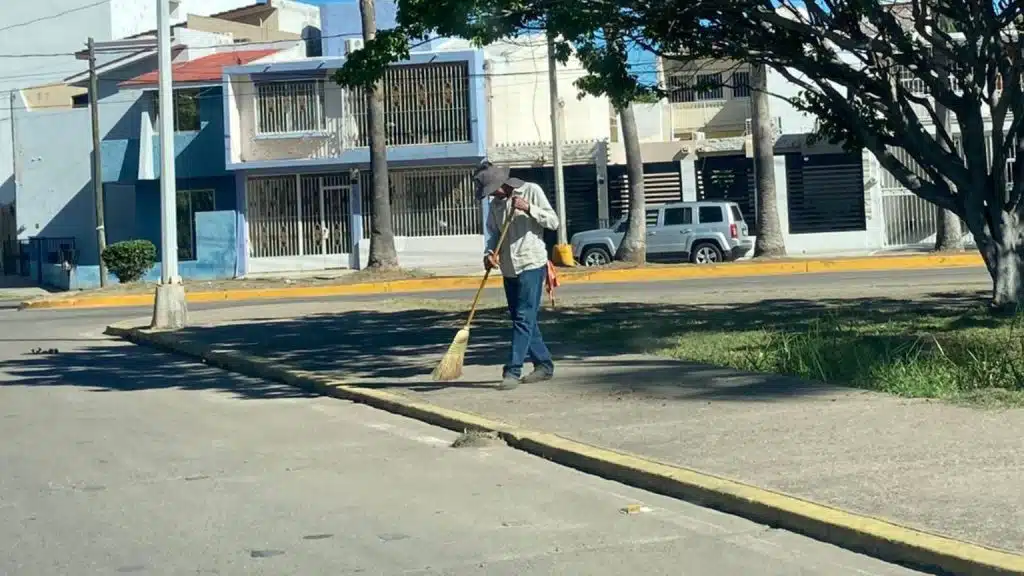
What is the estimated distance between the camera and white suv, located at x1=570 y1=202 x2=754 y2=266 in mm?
32500

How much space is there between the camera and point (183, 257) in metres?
38.7

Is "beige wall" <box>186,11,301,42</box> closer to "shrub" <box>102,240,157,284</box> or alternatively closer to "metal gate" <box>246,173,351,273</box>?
"metal gate" <box>246,173,351,273</box>

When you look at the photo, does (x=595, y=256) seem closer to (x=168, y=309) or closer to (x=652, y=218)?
(x=652, y=218)

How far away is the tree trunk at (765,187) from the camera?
3003 centimetres

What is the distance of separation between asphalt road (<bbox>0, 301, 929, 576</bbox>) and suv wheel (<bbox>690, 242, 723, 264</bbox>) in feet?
71.4

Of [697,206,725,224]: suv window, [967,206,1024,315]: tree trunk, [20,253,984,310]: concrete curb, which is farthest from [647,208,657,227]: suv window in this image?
[967,206,1024,315]: tree trunk

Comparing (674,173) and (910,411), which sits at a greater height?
(674,173)

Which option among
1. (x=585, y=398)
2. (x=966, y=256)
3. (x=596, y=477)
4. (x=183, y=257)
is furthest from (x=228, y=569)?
(x=183, y=257)

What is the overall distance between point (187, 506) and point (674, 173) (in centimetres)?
3074

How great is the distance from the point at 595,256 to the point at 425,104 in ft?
21.9

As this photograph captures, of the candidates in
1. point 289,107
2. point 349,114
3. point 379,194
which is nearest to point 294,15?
point 289,107

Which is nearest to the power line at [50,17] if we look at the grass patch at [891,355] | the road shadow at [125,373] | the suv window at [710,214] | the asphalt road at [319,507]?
the suv window at [710,214]

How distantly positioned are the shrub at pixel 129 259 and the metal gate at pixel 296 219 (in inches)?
180

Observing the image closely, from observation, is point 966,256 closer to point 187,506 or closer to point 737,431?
point 737,431
